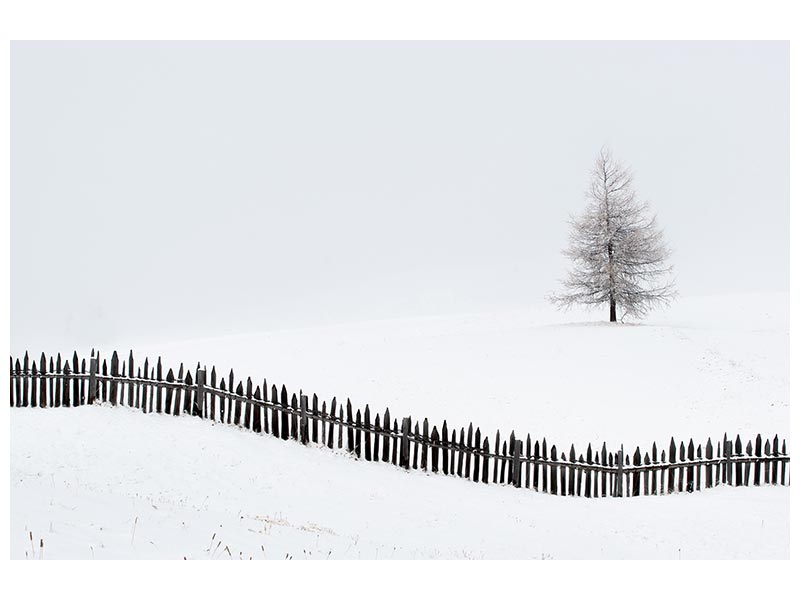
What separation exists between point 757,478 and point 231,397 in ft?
39.3

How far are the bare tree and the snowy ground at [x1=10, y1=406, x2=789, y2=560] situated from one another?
17.3 metres

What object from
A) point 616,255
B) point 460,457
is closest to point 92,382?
point 460,457

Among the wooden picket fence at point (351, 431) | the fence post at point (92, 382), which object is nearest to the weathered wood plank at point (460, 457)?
the wooden picket fence at point (351, 431)

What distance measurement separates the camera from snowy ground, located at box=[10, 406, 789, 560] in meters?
7.83

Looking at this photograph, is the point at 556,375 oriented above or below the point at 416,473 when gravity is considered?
above

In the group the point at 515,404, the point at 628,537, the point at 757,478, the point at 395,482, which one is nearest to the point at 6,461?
the point at 395,482

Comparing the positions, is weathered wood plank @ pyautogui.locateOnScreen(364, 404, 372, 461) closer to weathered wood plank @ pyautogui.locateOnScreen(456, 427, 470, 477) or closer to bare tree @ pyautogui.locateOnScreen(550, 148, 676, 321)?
weathered wood plank @ pyautogui.locateOnScreen(456, 427, 470, 477)

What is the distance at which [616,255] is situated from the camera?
31.1 metres

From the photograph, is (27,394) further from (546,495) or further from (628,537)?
(628,537)

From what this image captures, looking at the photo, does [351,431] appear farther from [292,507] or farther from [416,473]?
[292,507]

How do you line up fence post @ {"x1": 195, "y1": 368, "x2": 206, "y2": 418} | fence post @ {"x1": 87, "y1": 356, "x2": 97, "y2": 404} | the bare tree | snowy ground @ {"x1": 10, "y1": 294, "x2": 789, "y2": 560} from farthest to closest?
1. the bare tree
2. fence post @ {"x1": 195, "y1": 368, "x2": 206, "y2": 418}
3. fence post @ {"x1": 87, "y1": 356, "x2": 97, "y2": 404}
4. snowy ground @ {"x1": 10, "y1": 294, "x2": 789, "y2": 560}

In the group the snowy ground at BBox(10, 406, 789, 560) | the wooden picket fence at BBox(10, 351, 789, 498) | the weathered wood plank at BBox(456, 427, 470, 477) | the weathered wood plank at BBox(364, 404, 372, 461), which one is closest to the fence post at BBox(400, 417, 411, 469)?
the wooden picket fence at BBox(10, 351, 789, 498)

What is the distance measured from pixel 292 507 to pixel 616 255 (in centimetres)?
2419

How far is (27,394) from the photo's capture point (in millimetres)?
14086
